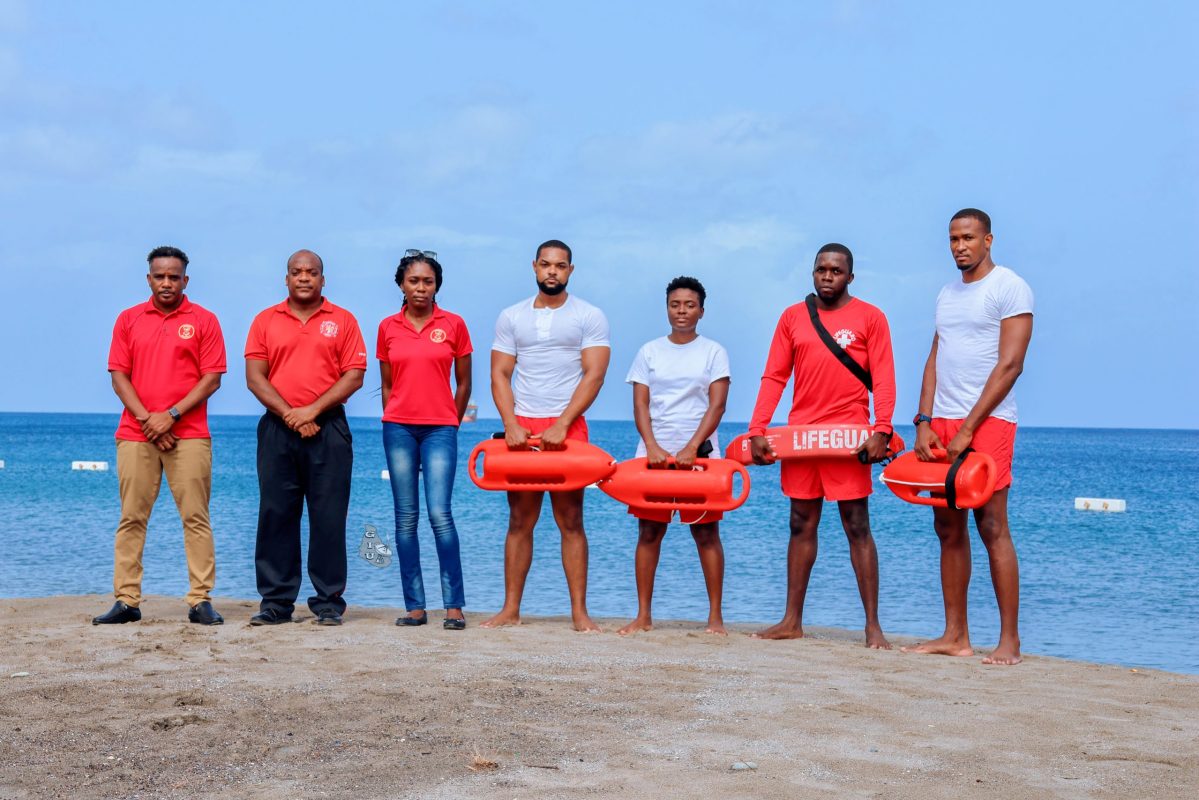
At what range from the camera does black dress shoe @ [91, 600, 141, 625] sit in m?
6.74

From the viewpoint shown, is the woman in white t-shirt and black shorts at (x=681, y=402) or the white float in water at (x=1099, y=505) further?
the white float in water at (x=1099, y=505)

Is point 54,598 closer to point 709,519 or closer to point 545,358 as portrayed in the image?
point 545,358

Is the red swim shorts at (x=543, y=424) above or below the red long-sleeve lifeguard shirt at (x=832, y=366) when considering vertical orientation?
below

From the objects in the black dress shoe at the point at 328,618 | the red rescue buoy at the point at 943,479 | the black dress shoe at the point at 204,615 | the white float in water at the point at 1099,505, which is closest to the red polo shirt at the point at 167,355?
the black dress shoe at the point at 204,615

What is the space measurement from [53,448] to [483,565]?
169ft

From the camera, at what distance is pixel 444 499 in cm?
657

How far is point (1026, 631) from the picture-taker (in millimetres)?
10453

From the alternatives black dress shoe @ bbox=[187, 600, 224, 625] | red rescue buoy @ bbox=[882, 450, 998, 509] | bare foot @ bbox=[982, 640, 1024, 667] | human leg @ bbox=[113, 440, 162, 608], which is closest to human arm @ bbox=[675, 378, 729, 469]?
red rescue buoy @ bbox=[882, 450, 998, 509]

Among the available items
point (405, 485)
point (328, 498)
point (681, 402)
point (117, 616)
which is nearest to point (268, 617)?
point (328, 498)

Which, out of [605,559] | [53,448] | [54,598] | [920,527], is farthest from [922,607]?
[53,448]

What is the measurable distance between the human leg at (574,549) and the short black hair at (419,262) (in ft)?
4.44

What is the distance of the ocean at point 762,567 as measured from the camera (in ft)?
35.3

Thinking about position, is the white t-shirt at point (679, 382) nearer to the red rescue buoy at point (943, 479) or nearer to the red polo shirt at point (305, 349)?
the red rescue buoy at point (943, 479)

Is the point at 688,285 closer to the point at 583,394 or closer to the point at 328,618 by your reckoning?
the point at 583,394
